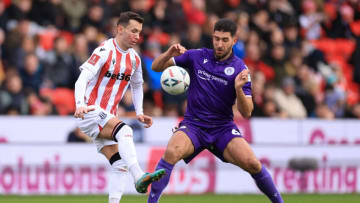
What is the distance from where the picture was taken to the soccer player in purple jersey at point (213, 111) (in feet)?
27.0

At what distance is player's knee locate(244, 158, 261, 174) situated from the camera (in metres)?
8.26

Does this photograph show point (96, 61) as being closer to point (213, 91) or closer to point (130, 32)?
point (130, 32)

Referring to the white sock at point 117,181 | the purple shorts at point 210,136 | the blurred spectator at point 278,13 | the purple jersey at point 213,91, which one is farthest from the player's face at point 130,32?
the blurred spectator at point 278,13

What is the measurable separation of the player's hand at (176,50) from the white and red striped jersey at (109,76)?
493 millimetres

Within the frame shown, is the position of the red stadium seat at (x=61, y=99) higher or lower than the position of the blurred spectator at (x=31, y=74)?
lower

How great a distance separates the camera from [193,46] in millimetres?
15398

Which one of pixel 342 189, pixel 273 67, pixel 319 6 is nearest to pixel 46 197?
pixel 342 189

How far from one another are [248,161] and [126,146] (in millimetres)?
1373

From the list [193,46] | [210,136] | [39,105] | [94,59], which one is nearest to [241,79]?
[210,136]

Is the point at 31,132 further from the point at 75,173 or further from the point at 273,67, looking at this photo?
the point at 273,67

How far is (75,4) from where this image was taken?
1532 cm

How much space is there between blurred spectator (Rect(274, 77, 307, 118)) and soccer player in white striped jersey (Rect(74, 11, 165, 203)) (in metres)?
7.85

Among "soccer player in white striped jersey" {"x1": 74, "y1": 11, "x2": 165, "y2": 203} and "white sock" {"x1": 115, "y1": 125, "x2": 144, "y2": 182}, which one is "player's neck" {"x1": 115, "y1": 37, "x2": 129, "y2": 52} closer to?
"soccer player in white striped jersey" {"x1": 74, "y1": 11, "x2": 165, "y2": 203}

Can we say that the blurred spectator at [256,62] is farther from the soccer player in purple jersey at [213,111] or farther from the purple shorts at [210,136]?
the purple shorts at [210,136]
